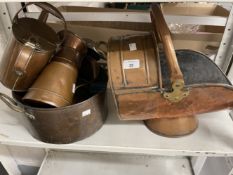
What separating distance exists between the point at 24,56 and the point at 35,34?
4.2 inches

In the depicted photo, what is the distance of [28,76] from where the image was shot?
62 centimetres

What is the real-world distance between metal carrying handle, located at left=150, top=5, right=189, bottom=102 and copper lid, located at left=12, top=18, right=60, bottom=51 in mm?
287

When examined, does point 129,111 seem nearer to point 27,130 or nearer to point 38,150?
point 27,130

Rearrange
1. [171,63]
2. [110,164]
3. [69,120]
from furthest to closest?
[110,164]
[69,120]
[171,63]

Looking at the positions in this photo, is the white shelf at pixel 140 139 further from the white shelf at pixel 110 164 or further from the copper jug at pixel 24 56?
the white shelf at pixel 110 164

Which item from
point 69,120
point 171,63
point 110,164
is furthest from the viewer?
point 110,164

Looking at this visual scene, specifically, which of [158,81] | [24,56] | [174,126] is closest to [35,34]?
[24,56]

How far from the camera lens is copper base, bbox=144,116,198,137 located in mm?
703

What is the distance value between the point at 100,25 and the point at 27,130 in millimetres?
446

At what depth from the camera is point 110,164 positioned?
3.63ft

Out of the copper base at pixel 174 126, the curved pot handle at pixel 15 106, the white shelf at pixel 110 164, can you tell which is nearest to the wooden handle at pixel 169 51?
the copper base at pixel 174 126

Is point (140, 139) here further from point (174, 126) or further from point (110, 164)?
point (110, 164)

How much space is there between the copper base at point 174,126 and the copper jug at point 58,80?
0.28 meters


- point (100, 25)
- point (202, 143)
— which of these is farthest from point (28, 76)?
point (202, 143)
